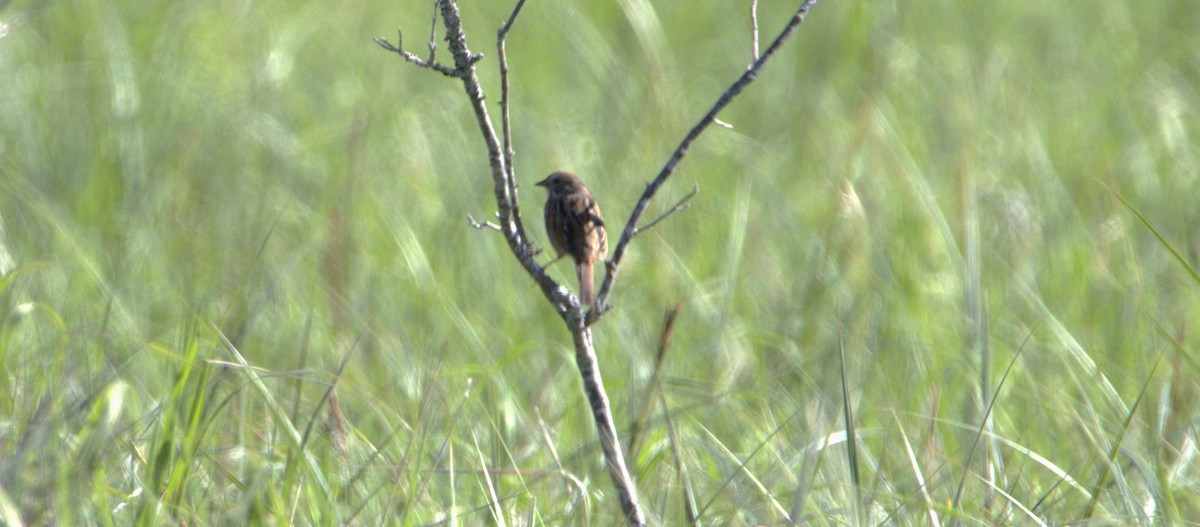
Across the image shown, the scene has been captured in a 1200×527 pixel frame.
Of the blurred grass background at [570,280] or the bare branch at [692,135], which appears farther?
the blurred grass background at [570,280]

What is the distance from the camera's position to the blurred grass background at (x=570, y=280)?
2.74 meters

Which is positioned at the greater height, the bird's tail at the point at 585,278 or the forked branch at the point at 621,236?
the forked branch at the point at 621,236

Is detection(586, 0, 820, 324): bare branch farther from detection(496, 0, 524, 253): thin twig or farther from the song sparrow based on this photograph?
the song sparrow

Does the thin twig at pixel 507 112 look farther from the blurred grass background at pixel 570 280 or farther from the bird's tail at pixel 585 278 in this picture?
the bird's tail at pixel 585 278

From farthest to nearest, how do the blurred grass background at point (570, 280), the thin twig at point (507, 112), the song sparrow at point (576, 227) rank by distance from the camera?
the song sparrow at point (576, 227) → the blurred grass background at point (570, 280) → the thin twig at point (507, 112)

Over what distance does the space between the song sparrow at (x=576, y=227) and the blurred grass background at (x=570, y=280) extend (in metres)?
0.26

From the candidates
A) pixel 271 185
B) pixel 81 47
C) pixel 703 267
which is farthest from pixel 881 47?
pixel 81 47

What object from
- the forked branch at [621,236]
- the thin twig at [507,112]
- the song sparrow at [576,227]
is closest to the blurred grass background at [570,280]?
the forked branch at [621,236]

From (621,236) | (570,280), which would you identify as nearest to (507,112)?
(621,236)

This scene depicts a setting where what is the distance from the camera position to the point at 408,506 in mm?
2438

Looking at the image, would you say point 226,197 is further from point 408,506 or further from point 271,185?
point 408,506

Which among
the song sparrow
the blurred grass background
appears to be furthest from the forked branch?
the song sparrow

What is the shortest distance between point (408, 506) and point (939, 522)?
43.3 inches

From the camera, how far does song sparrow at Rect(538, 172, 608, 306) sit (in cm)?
400
